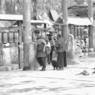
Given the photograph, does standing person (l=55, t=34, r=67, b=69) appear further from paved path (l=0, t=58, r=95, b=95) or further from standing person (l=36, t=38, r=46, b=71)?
paved path (l=0, t=58, r=95, b=95)

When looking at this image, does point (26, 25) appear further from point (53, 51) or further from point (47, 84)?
point (47, 84)

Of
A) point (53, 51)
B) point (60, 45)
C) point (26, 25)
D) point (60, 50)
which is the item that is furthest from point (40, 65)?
point (26, 25)

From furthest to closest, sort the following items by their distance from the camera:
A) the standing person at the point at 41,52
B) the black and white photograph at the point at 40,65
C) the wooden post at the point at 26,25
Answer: the wooden post at the point at 26,25
the standing person at the point at 41,52
the black and white photograph at the point at 40,65

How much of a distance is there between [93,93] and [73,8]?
3580 centimetres

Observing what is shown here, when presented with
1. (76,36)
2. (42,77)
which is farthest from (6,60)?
(76,36)

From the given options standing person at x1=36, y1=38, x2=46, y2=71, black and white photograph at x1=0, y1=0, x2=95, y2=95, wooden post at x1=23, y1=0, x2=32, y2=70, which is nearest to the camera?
black and white photograph at x1=0, y1=0, x2=95, y2=95

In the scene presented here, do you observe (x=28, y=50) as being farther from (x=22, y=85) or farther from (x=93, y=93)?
(x=93, y=93)

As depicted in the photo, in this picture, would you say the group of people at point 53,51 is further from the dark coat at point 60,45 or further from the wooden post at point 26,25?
the wooden post at point 26,25

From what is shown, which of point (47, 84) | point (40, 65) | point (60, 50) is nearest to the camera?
point (47, 84)

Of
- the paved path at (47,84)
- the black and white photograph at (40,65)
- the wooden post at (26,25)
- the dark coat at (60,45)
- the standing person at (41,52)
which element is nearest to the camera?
the paved path at (47,84)

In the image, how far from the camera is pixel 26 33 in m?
18.9

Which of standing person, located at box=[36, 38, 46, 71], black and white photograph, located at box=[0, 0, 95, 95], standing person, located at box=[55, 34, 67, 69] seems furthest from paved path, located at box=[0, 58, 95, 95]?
standing person, located at box=[55, 34, 67, 69]

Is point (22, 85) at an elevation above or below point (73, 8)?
below

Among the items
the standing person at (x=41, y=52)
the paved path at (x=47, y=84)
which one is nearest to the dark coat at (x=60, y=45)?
the standing person at (x=41, y=52)
